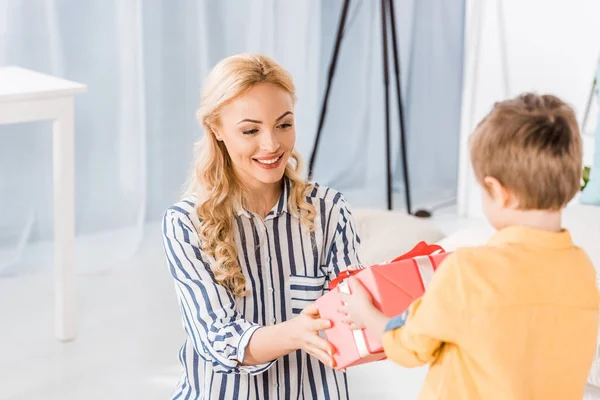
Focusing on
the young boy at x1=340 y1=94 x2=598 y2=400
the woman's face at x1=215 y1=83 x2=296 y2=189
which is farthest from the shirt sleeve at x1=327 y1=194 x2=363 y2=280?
the young boy at x1=340 y1=94 x2=598 y2=400

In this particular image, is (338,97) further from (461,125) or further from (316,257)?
(316,257)

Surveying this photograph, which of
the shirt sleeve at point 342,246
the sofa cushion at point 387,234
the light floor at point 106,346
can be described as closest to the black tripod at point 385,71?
the sofa cushion at point 387,234

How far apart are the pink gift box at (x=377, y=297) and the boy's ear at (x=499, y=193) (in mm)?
193

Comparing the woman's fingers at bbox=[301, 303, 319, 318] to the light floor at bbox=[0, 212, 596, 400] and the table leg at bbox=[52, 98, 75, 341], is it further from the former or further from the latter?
the table leg at bbox=[52, 98, 75, 341]

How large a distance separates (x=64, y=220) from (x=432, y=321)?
1.64 m

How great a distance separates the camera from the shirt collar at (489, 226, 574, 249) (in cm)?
115

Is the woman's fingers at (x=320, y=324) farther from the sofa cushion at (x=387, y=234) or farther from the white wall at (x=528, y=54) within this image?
the white wall at (x=528, y=54)

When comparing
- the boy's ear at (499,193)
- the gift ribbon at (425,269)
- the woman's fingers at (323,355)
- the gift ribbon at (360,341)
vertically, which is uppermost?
the boy's ear at (499,193)

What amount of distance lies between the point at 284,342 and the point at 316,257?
0.75ft

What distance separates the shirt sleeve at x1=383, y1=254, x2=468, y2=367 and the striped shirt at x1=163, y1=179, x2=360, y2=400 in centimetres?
36

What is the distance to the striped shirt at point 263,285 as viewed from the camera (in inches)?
58.7

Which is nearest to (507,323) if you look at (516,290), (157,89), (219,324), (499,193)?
(516,290)

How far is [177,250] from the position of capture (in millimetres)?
1507

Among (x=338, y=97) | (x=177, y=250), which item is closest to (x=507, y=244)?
(x=177, y=250)
